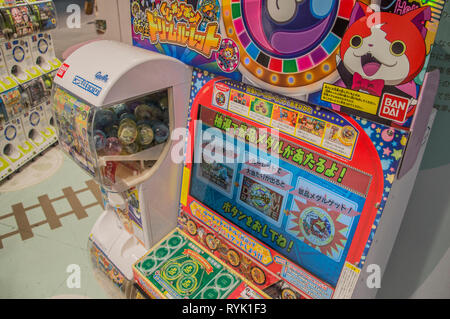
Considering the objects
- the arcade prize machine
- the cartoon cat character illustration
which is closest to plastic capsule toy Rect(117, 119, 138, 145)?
the arcade prize machine

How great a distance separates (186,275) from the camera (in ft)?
5.78

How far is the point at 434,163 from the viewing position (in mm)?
1436

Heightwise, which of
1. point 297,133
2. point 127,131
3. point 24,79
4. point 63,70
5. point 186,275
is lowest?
point 186,275

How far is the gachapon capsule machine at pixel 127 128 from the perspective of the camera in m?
1.52

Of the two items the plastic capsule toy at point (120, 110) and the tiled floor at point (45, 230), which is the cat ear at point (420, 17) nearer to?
the plastic capsule toy at point (120, 110)

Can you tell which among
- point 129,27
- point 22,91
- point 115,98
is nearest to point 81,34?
point 22,91

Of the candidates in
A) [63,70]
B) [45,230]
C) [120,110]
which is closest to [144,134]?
[120,110]

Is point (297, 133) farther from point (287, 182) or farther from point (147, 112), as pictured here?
point (147, 112)

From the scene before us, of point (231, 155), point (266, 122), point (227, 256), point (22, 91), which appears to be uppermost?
point (266, 122)

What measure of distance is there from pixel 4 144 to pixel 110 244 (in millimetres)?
2282

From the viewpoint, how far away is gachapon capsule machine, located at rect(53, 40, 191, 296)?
1.52 m

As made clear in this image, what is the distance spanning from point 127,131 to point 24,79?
9.17 ft

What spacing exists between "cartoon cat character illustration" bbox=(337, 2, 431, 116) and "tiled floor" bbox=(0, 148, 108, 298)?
2266 mm
